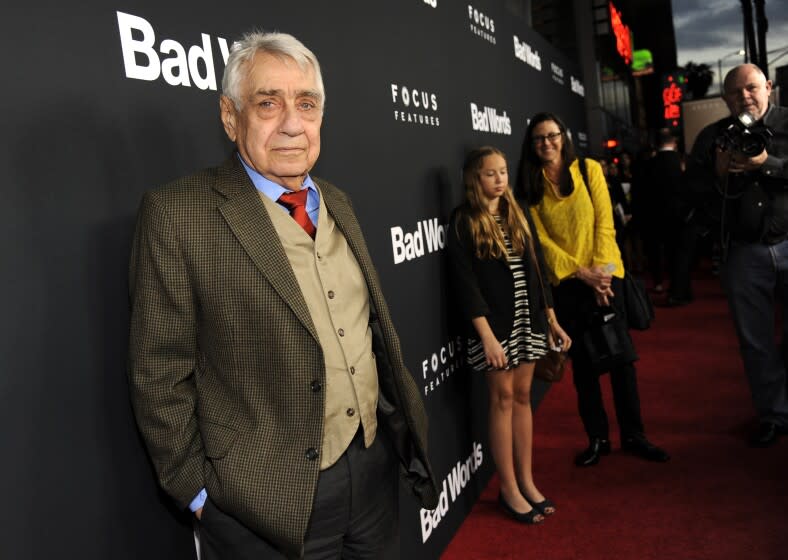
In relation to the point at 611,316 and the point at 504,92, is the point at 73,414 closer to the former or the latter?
the point at 611,316

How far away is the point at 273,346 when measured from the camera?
1429mm

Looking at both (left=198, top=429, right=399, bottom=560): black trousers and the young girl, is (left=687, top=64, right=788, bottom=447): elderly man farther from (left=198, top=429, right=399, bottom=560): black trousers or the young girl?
(left=198, top=429, right=399, bottom=560): black trousers

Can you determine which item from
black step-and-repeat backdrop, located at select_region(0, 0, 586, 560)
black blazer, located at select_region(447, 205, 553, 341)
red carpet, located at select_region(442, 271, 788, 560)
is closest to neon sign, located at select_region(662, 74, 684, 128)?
red carpet, located at select_region(442, 271, 788, 560)

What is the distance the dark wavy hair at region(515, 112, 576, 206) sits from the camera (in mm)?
3535

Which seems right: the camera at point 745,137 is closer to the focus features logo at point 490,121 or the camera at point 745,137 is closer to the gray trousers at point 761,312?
the gray trousers at point 761,312

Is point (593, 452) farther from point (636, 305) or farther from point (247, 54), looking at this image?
point (247, 54)

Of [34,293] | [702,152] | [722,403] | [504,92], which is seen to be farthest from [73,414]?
[722,403]

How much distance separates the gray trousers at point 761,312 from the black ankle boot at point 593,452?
88 cm

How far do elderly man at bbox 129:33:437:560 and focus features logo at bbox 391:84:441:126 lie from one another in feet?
4.33

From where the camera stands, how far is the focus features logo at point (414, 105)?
2.84m

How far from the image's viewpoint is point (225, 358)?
1.43 meters

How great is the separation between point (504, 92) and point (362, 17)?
2102 millimetres

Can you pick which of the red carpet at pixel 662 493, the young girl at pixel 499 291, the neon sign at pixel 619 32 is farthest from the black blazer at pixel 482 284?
the neon sign at pixel 619 32

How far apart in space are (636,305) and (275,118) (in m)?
2.73
